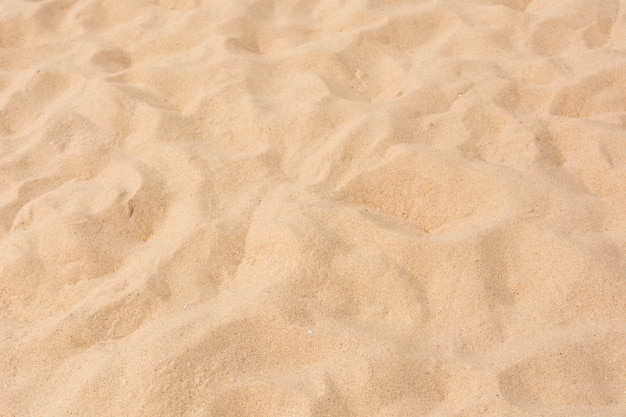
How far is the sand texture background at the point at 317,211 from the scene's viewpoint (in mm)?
1429

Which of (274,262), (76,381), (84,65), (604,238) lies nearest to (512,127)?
(604,238)

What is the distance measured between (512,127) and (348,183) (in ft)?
2.01

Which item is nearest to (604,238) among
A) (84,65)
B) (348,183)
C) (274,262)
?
(348,183)

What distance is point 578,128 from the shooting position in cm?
204

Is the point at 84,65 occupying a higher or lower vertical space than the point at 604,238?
higher

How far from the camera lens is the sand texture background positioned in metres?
1.43

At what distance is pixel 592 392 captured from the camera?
4.54 ft

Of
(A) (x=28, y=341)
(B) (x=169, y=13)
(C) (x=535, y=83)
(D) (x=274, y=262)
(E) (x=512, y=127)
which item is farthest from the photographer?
(B) (x=169, y=13)

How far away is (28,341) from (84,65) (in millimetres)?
1354

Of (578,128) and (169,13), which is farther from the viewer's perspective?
(169,13)

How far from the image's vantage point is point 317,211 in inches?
70.7

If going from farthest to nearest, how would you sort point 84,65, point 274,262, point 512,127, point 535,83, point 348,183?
point 84,65
point 535,83
point 512,127
point 348,183
point 274,262

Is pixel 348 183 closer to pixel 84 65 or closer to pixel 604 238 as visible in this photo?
pixel 604 238

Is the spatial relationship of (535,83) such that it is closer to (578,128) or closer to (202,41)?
(578,128)
